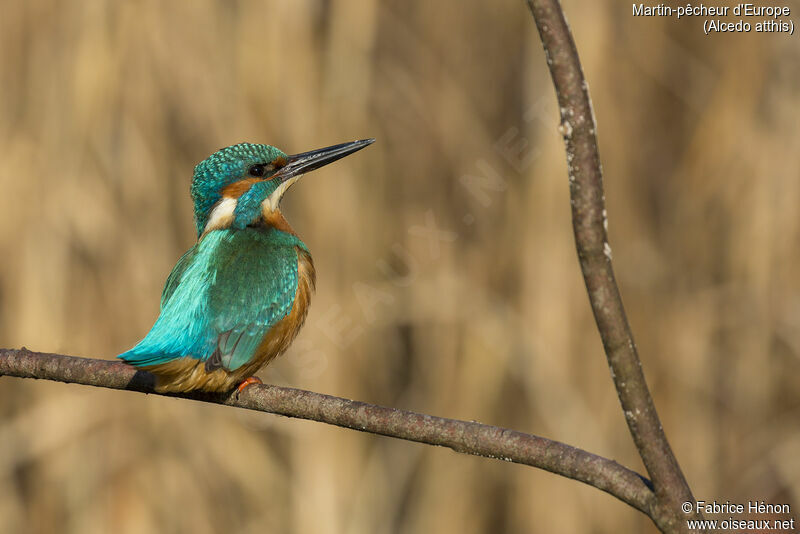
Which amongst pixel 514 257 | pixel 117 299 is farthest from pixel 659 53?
pixel 117 299

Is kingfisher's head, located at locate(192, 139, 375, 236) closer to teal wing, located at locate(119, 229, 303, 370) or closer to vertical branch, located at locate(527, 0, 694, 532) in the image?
teal wing, located at locate(119, 229, 303, 370)

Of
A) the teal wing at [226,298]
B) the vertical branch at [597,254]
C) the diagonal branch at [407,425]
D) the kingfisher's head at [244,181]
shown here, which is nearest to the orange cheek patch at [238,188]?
the kingfisher's head at [244,181]

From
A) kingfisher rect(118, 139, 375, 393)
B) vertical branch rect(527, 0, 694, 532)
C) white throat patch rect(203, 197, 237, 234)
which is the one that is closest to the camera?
vertical branch rect(527, 0, 694, 532)

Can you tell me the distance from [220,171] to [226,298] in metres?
0.41

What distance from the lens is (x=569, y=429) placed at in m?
2.78

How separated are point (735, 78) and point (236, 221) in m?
1.72

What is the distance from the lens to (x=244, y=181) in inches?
81.7

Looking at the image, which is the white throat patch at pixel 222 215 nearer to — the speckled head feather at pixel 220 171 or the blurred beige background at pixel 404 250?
the speckled head feather at pixel 220 171

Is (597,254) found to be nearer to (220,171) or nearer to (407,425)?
(407,425)

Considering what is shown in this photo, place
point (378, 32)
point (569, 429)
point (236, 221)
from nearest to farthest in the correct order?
point (236, 221) → point (569, 429) → point (378, 32)

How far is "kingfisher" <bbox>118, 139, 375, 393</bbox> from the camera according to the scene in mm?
1682

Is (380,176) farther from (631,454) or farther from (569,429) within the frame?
(631,454)

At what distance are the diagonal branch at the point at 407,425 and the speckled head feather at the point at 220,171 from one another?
708mm

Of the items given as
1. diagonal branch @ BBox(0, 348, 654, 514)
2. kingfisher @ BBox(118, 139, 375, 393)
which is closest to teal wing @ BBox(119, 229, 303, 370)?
kingfisher @ BBox(118, 139, 375, 393)
